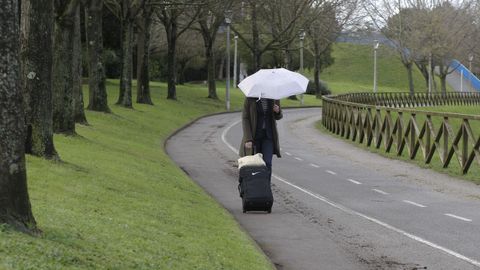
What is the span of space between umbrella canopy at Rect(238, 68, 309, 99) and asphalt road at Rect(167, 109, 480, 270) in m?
1.84

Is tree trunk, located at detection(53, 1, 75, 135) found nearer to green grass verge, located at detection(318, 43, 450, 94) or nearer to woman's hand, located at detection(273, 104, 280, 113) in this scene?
woman's hand, located at detection(273, 104, 280, 113)

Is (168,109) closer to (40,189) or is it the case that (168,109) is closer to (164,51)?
(40,189)

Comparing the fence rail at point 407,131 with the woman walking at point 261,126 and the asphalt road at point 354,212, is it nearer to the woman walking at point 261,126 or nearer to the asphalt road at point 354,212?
the asphalt road at point 354,212

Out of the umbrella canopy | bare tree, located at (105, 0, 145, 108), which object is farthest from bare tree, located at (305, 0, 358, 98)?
the umbrella canopy

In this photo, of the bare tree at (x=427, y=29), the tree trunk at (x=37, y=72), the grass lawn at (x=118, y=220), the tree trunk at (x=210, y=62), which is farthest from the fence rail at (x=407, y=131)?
the bare tree at (x=427, y=29)

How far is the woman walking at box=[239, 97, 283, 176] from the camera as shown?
11.3 metres

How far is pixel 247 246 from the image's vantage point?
8.30 metres

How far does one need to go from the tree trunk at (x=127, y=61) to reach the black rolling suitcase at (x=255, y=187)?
22.1 metres

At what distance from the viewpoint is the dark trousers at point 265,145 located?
37.2 feet

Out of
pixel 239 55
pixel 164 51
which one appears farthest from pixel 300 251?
pixel 239 55

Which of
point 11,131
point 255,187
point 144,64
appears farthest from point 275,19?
point 11,131

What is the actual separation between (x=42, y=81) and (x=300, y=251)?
5.39 meters

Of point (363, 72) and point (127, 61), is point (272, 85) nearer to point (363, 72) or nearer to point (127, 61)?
point (127, 61)

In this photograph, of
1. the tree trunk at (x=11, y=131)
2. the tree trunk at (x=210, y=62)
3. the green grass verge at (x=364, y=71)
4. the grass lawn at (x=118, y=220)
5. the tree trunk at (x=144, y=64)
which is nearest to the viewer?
the grass lawn at (x=118, y=220)
